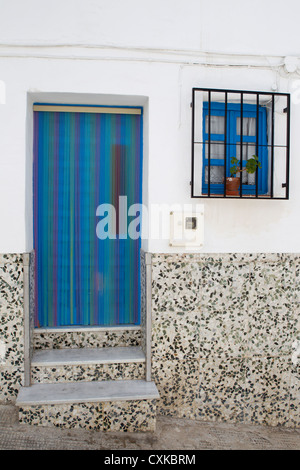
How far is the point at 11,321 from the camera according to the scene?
11.5ft

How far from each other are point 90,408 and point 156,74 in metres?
Result: 3.04

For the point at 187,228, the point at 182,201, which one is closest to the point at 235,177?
the point at 182,201

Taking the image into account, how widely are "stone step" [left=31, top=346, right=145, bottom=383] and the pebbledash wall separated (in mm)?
147

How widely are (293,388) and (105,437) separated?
186 cm

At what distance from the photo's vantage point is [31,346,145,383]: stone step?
356 cm

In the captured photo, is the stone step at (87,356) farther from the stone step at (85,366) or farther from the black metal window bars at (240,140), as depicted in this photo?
the black metal window bars at (240,140)

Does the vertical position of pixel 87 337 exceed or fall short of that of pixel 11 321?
it falls short

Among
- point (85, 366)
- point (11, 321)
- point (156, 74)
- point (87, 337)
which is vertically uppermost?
point (156, 74)

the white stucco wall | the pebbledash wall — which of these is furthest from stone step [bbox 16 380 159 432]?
the white stucco wall

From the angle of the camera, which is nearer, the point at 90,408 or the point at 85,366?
the point at 90,408

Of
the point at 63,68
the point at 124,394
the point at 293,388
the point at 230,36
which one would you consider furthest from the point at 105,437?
the point at 230,36

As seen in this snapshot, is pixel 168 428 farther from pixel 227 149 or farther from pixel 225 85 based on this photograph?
pixel 225 85

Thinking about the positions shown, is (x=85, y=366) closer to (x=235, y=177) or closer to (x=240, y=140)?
(x=235, y=177)

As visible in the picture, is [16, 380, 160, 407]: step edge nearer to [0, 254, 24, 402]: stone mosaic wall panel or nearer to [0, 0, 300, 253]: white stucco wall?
[0, 254, 24, 402]: stone mosaic wall panel
